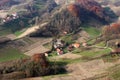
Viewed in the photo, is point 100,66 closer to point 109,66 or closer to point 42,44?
point 109,66

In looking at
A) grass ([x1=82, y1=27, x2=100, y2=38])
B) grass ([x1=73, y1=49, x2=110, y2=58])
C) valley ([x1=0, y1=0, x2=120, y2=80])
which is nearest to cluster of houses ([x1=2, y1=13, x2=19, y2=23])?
valley ([x1=0, y1=0, x2=120, y2=80])

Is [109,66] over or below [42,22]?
below

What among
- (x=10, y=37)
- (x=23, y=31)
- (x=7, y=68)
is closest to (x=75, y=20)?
(x=23, y=31)

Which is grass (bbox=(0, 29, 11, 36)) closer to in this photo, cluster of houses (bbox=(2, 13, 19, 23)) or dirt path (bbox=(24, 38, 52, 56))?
cluster of houses (bbox=(2, 13, 19, 23))

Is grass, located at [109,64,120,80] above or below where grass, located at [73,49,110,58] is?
below

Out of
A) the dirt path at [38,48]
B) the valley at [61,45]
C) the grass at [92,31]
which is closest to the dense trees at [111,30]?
the valley at [61,45]

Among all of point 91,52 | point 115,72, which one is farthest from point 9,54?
point 115,72

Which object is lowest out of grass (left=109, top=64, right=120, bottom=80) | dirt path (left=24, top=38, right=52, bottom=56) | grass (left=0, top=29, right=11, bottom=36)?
grass (left=109, top=64, right=120, bottom=80)

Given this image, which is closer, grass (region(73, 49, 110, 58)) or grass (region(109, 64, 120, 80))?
grass (region(109, 64, 120, 80))
